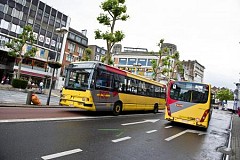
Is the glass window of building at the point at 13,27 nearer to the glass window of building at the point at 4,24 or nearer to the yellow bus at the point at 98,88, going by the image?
the glass window of building at the point at 4,24

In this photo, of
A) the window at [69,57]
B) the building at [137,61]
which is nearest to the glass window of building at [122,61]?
the building at [137,61]

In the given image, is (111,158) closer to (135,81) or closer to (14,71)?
(135,81)

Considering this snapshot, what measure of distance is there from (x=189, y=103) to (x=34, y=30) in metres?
41.7

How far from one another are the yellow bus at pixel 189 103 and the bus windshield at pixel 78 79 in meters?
5.05

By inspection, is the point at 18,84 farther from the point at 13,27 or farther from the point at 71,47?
the point at 71,47

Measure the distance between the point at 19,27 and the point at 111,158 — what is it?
145 feet

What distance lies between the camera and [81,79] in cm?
1198

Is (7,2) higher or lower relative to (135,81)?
higher

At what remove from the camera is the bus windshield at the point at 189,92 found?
12.2m

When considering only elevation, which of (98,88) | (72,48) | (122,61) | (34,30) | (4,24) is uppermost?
(122,61)

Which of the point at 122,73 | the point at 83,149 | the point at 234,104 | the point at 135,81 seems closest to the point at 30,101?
the point at 122,73

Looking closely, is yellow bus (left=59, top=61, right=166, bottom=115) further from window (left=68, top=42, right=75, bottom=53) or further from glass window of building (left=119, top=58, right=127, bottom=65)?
glass window of building (left=119, top=58, right=127, bottom=65)

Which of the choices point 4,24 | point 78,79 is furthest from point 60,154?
point 4,24

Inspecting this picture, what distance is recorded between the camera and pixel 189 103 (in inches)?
481
